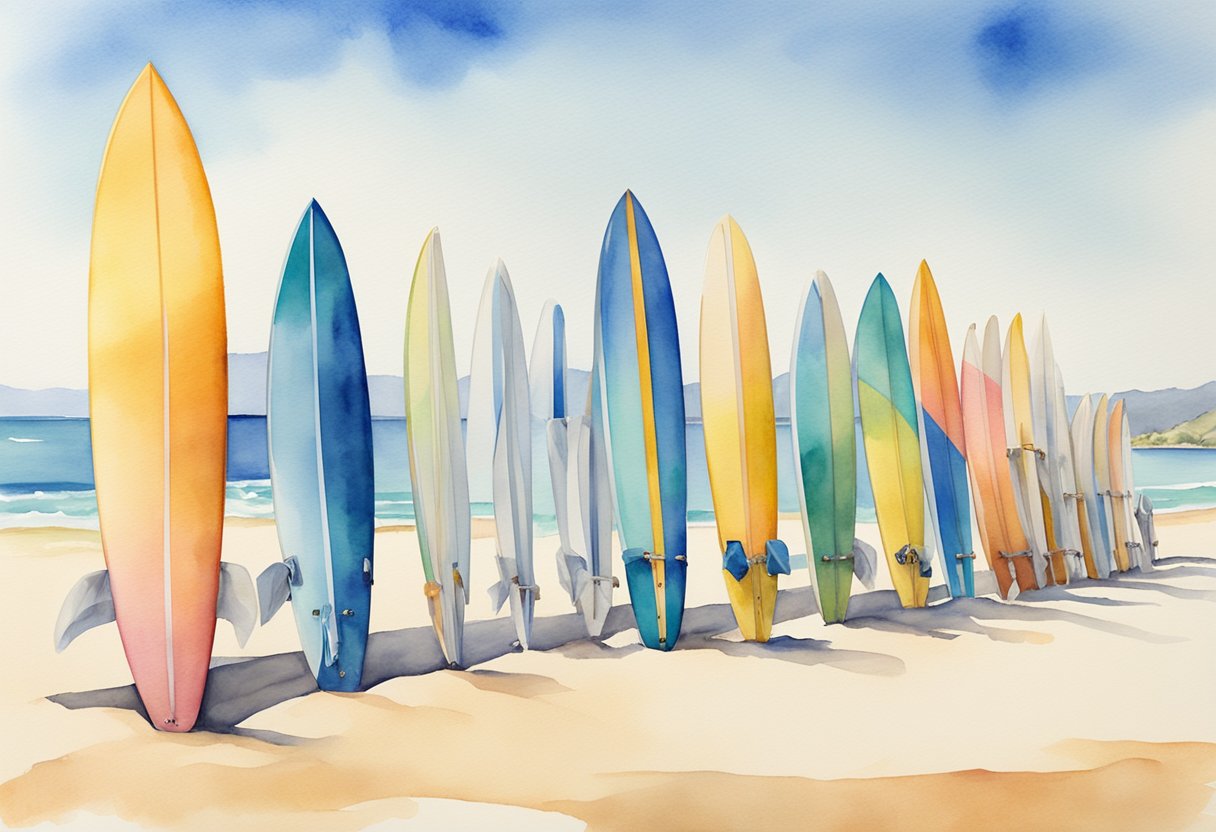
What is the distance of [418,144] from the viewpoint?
7.14ft

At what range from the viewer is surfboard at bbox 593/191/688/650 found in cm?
225

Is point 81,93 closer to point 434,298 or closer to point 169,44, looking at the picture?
point 169,44

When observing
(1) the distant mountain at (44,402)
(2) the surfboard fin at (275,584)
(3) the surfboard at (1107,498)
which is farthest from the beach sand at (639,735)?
(3) the surfboard at (1107,498)

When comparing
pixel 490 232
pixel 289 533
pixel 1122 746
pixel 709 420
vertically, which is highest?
pixel 490 232

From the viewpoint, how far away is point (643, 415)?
228 centimetres

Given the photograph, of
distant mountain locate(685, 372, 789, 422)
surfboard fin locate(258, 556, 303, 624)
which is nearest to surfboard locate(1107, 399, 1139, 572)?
distant mountain locate(685, 372, 789, 422)

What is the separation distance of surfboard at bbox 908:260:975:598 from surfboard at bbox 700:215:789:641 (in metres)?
0.72

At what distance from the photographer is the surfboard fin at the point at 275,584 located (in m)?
1.81

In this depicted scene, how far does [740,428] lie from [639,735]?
882mm

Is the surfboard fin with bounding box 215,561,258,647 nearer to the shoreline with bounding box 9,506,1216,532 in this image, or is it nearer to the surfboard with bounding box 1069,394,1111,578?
the shoreline with bounding box 9,506,1216,532

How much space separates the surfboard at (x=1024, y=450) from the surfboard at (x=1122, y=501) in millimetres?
445

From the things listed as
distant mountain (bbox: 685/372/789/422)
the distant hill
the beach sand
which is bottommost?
the beach sand

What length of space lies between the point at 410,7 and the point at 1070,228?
6.39 feet

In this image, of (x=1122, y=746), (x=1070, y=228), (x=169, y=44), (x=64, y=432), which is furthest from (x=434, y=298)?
(x=1070, y=228)
